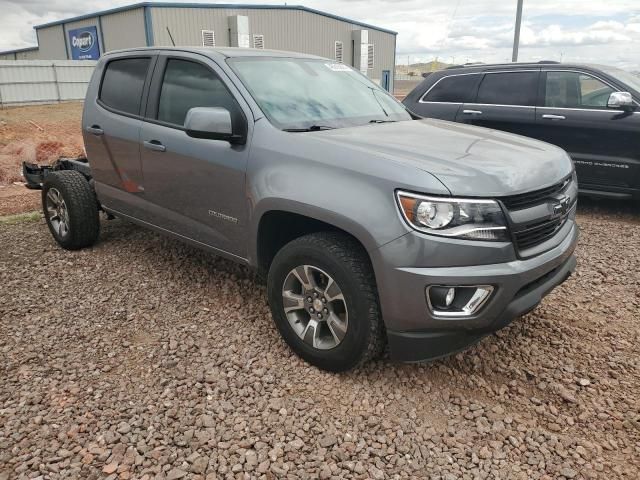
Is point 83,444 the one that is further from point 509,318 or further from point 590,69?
point 590,69

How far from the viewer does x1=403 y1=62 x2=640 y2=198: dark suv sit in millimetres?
5793

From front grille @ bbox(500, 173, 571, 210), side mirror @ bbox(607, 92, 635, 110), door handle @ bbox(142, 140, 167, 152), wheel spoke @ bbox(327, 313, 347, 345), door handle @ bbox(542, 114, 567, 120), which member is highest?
side mirror @ bbox(607, 92, 635, 110)

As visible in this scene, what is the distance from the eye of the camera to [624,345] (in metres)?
3.29

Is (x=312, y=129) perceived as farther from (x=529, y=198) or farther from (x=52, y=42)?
(x=52, y=42)

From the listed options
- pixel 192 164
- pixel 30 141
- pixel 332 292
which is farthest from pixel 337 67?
pixel 30 141

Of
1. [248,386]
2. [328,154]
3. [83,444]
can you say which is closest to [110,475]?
[83,444]

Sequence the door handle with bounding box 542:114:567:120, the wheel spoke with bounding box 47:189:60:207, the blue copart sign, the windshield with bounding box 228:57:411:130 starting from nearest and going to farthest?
1. the windshield with bounding box 228:57:411:130
2. the wheel spoke with bounding box 47:189:60:207
3. the door handle with bounding box 542:114:567:120
4. the blue copart sign

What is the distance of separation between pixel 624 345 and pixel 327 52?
1266 inches

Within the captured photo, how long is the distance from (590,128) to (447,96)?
5.87 ft

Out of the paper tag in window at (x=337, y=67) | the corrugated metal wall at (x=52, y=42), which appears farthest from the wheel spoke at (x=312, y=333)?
the corrugated metal wall at (x=52, y=42)

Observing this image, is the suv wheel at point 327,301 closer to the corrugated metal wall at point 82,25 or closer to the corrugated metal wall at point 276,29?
the corrugated metal wall at point 276,29

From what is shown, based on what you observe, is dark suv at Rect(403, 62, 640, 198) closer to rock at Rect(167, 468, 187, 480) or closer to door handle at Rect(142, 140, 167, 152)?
door handle at Rect(142, 140, 167, 152)

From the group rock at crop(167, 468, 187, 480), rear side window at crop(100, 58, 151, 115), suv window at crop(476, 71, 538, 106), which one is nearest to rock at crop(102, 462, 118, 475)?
rock at crop(167, 468, 187, 480)

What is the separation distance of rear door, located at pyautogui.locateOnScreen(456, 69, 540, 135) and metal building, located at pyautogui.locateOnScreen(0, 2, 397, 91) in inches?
766
